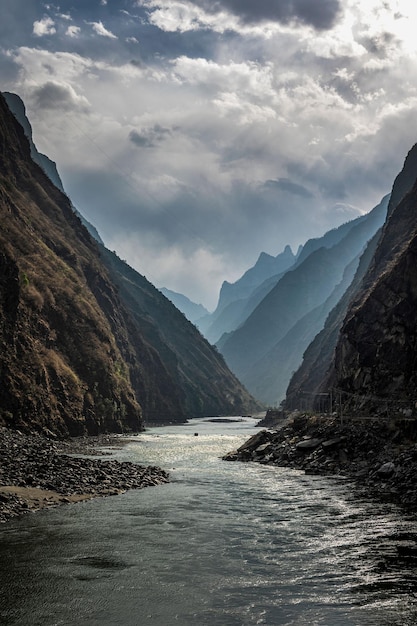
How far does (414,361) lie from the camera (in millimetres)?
65312

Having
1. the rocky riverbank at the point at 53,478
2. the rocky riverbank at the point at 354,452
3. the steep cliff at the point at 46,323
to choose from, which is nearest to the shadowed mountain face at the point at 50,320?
the steep cliff at the point at 46,323

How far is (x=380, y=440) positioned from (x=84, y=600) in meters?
38.7

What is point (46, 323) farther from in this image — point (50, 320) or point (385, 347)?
point (385, 347)

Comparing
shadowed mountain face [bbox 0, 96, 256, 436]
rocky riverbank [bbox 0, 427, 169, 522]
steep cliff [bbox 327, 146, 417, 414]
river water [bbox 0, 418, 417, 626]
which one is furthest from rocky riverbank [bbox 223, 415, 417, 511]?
shadowed mountain face [bbox 0, 96, 256, 436]

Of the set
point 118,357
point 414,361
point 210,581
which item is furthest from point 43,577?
point 118,357

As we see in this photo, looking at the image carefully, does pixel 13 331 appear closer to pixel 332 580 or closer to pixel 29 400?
pixel 29 400

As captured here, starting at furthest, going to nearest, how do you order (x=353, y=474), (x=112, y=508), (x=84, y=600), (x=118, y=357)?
(x=118, y=357) < (x=353, y=474) < (x=112, y=508) < (x=84, y=600)

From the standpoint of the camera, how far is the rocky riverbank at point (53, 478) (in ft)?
103

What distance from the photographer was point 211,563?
70.7 ft

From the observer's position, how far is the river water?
16156 mm

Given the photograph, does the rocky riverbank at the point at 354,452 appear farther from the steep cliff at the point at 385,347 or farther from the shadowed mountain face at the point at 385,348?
the shadowed mountain face at the point at 385,348

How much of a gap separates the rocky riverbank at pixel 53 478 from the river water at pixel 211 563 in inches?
61.9

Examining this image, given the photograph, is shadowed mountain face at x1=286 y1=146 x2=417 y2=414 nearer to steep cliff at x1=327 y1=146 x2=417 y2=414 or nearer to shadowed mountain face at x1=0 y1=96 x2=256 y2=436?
steep cliff at x1=327 y1=146 x2=417 y2=414

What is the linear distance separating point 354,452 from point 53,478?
28638 millimetres
